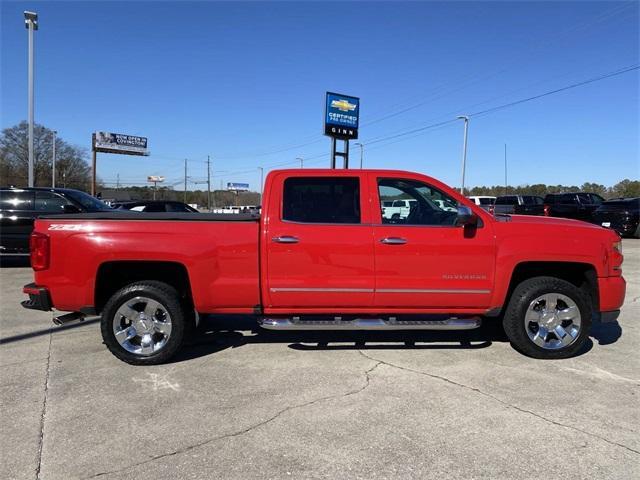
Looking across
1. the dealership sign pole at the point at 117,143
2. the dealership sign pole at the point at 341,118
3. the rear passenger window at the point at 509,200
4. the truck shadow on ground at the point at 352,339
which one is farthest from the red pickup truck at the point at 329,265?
the dealership sign pole at the point at 117,143

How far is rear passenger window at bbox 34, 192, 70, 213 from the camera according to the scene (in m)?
10.8

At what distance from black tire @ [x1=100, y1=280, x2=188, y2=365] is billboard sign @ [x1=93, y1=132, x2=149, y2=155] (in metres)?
74.9

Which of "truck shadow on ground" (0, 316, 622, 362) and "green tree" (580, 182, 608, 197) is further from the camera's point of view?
"green tree" (580, 182, 608, 197)

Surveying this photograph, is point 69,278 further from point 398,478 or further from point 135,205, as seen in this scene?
point 135,205

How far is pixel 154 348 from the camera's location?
480cm

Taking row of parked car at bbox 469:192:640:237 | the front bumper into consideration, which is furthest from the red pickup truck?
row of parked car at bbox 469:192:640:237

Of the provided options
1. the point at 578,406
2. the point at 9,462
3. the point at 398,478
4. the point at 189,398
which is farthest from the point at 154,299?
the point at 578,406

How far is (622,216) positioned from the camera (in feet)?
65.3

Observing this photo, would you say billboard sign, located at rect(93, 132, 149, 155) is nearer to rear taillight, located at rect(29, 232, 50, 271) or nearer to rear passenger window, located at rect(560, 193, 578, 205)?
rear passenger window, located at rect(560, 193, 578, 205)

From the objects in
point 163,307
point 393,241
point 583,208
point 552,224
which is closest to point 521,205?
A: point 583,208

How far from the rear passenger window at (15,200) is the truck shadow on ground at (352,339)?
275 inches

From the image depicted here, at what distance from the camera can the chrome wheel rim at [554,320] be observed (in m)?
4.93

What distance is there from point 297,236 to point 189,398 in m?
1.75

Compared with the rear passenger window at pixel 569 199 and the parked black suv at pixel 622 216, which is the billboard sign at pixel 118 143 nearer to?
the rear passenger window at pixel 569 199
